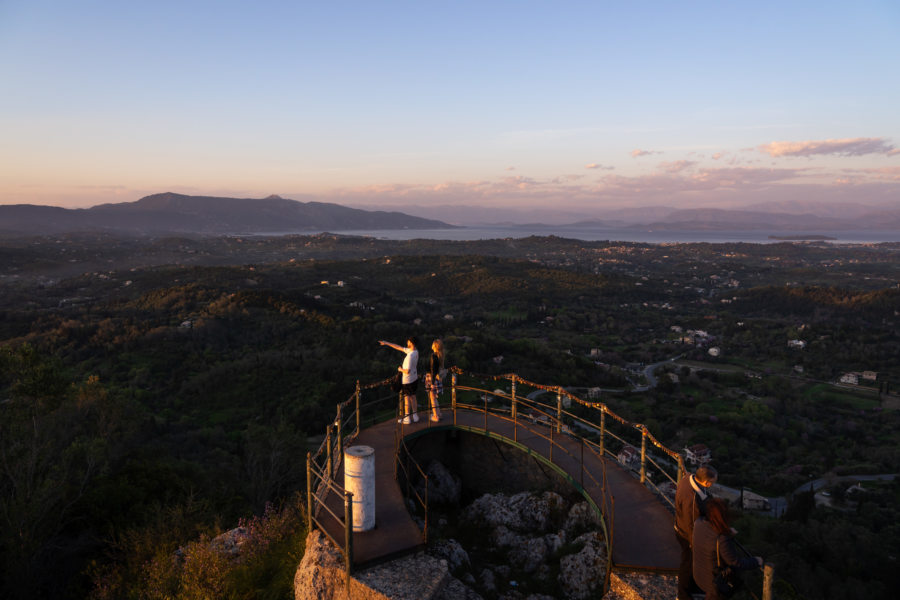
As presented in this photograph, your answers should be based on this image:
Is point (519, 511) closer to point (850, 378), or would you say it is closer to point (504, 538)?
point (504, 538)

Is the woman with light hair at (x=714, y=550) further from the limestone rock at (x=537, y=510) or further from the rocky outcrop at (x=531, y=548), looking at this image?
the limestone rock at (x=537, y=510)

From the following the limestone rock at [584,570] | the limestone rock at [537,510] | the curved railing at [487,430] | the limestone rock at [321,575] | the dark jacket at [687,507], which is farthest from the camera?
the limestone rock at [537,510]

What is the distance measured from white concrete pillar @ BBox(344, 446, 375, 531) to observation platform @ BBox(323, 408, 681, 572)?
0.17 metres

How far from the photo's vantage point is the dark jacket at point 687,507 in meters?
4.83

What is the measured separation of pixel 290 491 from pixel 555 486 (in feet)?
40.0

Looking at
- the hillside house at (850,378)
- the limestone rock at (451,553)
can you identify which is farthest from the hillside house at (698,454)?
the hillside house at (850,378)

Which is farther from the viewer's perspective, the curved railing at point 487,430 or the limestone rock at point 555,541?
the limestone rock at point 555,541

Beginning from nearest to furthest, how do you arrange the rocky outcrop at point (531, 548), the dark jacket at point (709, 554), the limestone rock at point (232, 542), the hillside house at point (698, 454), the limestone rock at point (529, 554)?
1. the dark jacket at point (709, 554)
2. the rocky outcrop at point (531, 548)
3. the limestone rock at point (529, 554)
4. the limestone rock at point (232, 542)
5. the hillside house at point (698, 454)

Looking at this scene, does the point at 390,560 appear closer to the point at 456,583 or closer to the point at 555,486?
the point at 456,583

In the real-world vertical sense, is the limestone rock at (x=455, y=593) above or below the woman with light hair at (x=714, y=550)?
below

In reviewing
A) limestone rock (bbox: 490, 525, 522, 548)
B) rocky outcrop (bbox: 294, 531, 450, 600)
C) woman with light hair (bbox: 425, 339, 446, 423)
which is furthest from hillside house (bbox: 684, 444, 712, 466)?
rocky outcrop (bbox: 294, 531, 450, 600)

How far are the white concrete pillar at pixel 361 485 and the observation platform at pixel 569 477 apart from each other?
170mm

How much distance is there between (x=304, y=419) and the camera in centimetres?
2825

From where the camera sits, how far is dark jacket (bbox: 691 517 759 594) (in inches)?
174
